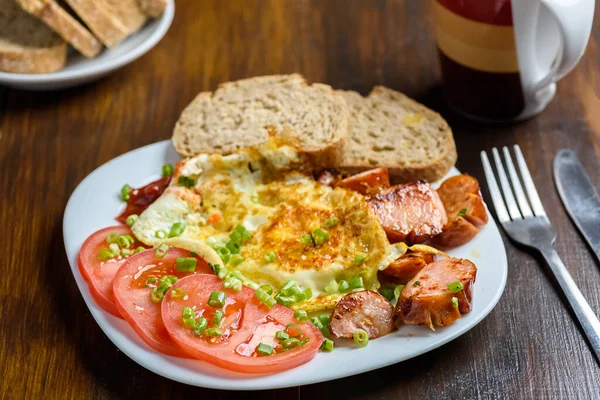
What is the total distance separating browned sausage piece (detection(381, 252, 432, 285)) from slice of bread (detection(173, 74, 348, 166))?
80cm

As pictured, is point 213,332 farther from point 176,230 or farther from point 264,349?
point 176,230

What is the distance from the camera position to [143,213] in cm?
317

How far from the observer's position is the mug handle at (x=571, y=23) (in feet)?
11.1

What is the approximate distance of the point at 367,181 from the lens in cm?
333

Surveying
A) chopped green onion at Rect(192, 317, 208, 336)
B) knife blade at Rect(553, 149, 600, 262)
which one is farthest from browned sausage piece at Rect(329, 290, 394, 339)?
knife blade at Rect(553, 149, 600, 262)

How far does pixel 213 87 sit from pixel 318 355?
7.77ft

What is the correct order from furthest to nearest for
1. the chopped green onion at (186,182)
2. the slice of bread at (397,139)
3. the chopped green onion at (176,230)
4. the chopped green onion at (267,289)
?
the slice of bread at (397,139), the chopped green onion at (186,182), the chopped green onion at (176,230), the chopped green onion at (267,289)

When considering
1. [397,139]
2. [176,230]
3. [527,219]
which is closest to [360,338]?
[176,230]

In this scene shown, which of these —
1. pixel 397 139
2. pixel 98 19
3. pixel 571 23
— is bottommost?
pixel 397 139

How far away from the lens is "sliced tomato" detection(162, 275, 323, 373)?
2.48 m

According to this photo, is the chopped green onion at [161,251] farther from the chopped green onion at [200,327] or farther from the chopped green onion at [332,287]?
the chopped green onion at [332,287]

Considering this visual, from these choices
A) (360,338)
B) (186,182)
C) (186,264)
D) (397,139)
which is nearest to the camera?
(360,338)

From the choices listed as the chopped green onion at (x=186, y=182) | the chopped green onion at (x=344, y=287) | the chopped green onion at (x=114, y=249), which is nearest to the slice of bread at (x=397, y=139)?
the chopped green onion at (x=186, y=182)

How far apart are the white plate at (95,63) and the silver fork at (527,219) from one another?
2.17 metres
